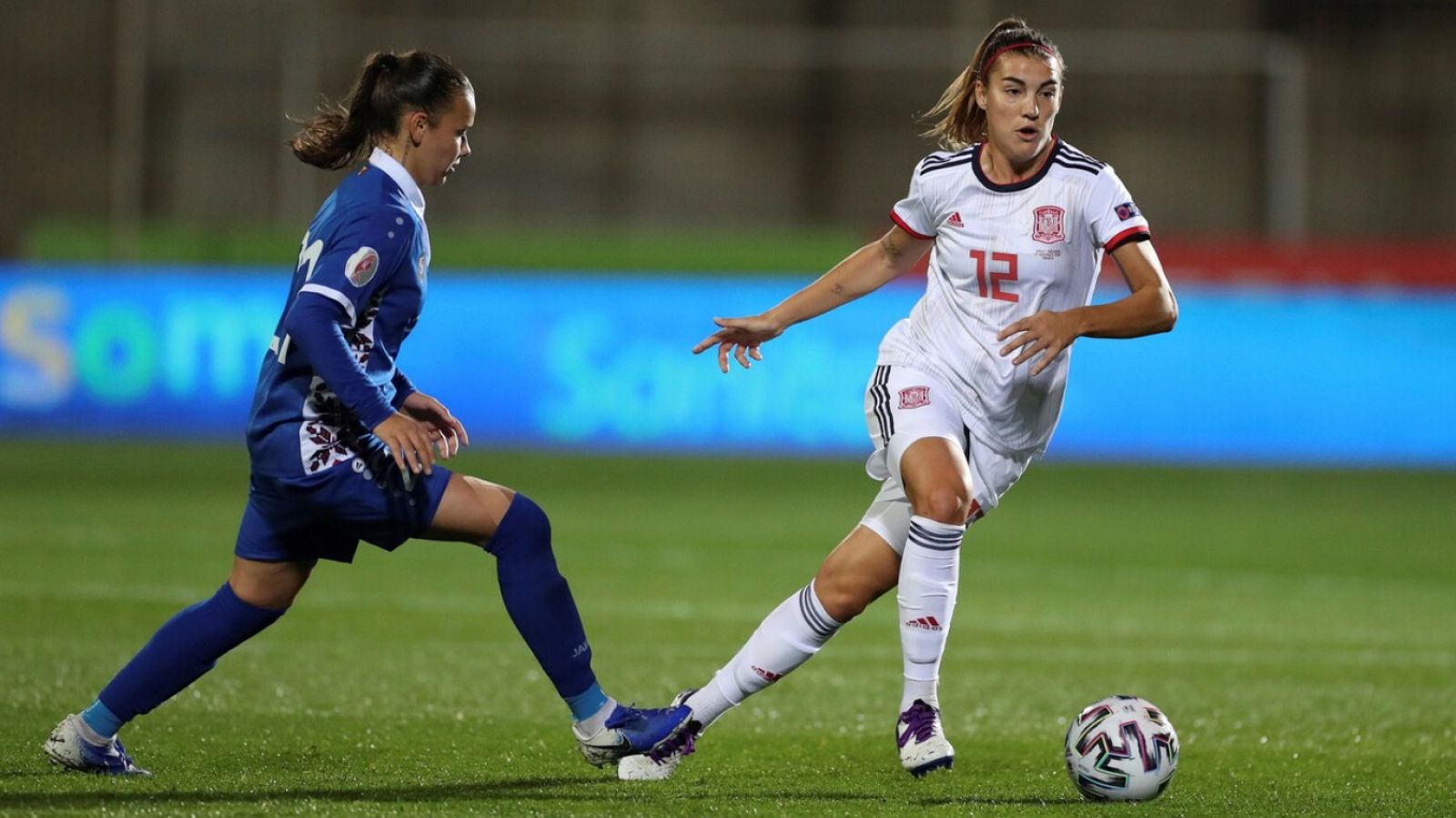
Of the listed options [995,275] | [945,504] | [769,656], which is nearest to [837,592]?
[769,656]

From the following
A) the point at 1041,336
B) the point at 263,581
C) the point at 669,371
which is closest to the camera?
the point at 1041,336

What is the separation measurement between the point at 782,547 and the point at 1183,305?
16.6ft

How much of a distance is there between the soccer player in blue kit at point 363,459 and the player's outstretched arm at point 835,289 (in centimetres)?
82

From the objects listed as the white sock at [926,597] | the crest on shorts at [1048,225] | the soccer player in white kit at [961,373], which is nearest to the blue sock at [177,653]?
the soccer player in white kit at [961,373]

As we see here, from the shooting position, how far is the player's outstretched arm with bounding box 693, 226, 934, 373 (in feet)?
16.2

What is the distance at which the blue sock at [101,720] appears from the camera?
442cm

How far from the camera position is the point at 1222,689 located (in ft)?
21.1

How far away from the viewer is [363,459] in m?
4.30

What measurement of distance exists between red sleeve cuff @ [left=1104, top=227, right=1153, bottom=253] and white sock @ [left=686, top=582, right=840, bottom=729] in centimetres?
114

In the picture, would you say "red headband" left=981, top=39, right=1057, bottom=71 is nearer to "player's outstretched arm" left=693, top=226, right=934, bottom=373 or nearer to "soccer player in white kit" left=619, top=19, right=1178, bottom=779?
"soccer player in white kit" left=619, top=19, right=1178, bottom=779

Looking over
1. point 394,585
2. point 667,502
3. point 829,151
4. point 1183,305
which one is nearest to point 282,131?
point 829,151

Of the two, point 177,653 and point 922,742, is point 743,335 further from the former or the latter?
point 177,653

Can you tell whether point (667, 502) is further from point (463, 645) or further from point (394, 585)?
point (463, 645)

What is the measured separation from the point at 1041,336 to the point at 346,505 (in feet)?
5.50
